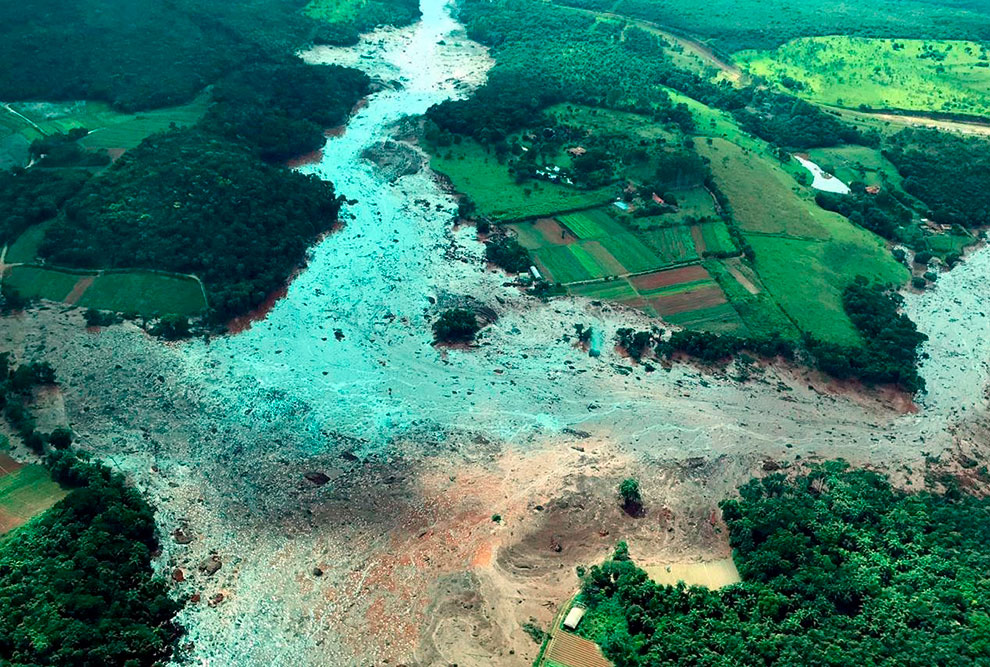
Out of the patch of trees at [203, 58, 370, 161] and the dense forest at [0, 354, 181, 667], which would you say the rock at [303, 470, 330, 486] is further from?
the patch of trees at [203, 58, 370, 161]

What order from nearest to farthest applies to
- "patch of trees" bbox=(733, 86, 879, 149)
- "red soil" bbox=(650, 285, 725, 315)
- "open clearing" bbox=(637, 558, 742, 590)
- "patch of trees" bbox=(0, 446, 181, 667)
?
"patch of trees" bbox=(0, 446, 181, 667), "open clearing" bbox=(637, 558, 742, 590), "red soil" bbox=(650, 285, 725, 315), "patch of trees" bbox=(733, 86, 879, 149)

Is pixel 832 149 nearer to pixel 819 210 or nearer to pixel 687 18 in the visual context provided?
pixel 819 210

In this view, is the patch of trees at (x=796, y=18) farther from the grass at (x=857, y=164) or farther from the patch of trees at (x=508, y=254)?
the patch of trees at (x=508, y=254)

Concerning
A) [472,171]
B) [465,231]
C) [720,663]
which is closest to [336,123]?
[472,171]

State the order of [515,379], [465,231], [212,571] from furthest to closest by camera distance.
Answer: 1. [465,231]
2. [515,379]
3. [212,571]

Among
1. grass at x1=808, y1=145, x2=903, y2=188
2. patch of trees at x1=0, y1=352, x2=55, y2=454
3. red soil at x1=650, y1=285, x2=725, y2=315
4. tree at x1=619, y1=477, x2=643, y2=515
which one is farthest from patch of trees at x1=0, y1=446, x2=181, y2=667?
grass at x1=808, y1=145, x2=903, y2=188

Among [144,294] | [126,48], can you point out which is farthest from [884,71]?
[126,48]
